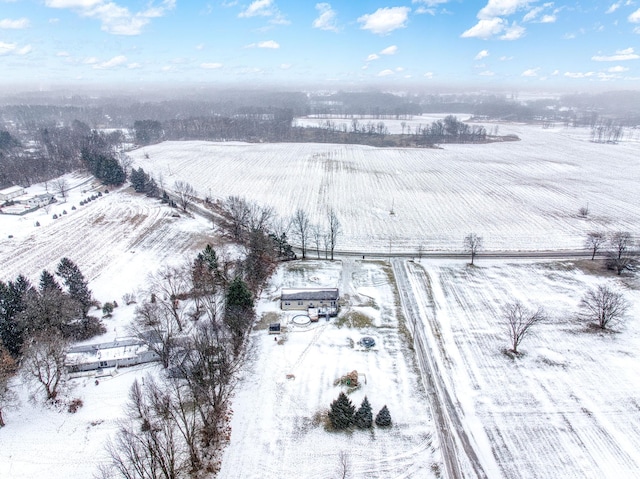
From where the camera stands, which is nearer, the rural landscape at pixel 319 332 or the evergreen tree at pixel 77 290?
the rural landscape at pixel 319 332

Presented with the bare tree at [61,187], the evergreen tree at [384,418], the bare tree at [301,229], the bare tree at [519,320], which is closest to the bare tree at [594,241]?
the bare tree at [519,320]

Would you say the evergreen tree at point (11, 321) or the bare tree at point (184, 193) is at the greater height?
the bare tree at point (184, 193)

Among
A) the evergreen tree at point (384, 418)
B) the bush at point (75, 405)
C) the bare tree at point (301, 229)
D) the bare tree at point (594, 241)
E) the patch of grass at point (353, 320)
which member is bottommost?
the evergreen tree at point (384, 418)

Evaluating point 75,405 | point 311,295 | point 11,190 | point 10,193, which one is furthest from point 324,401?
point 11,190

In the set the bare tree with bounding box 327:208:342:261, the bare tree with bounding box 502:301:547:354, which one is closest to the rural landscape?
the bare tree with bounding box 502:301:547:354

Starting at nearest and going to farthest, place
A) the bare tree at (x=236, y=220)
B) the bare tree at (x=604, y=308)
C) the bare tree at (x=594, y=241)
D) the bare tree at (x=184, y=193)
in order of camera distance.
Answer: the bare tree at (x=604, y=308) → the bare tree at (x=594, y=241) → the bare tree at (x=236, y=220) → the bare tree at (x=184, y=193)

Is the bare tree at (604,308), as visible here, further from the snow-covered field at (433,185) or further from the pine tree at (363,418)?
the pine tree at (363,418)

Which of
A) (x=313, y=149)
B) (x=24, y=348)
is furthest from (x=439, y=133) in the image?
(x=24, y=348)

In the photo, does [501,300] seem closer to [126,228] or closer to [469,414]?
[469,414]
